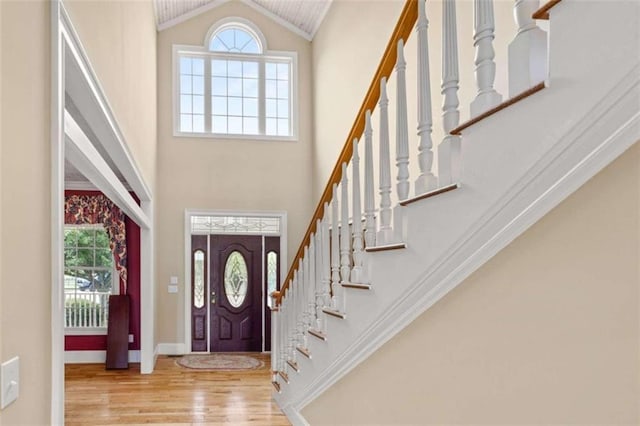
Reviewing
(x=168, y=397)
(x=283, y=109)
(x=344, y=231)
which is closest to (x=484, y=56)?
(x=344, y=231)

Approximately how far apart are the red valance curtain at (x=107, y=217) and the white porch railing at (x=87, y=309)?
417mm

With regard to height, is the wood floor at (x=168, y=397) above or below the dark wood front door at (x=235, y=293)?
below

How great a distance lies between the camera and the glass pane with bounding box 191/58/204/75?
856cm

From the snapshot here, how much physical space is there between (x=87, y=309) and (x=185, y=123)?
3.06 metres

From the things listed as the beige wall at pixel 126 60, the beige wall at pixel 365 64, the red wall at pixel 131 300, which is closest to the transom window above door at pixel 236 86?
the beige wall at pixel 365 64

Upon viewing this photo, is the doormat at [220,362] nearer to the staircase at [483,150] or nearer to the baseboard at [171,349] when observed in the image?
the baseboard at [171,349]

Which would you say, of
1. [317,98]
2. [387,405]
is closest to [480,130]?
[387,405]

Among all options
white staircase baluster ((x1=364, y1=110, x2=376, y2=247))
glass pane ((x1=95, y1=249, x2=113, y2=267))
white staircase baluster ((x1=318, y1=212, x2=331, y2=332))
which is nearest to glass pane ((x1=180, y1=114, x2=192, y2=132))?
glass pane ((x1=95, y1=249, x2=113, y2=267))

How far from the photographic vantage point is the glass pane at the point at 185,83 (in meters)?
8.50

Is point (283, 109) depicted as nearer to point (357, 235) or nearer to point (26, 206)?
point (357, 235)

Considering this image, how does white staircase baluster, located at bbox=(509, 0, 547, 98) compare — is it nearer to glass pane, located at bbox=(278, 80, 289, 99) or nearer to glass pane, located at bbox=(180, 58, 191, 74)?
glass pane, located at bbox=(278, 80, 289, 99)

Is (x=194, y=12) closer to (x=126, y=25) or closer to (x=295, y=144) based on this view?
(x=295, y=144)

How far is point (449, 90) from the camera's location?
5.69ft

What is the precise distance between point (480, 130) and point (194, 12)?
7.87 meters
